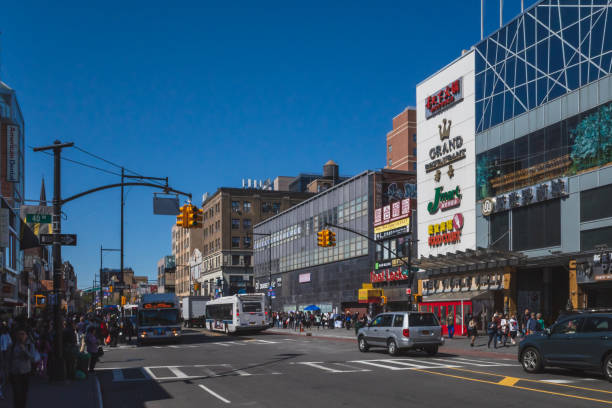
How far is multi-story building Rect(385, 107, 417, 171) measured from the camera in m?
106

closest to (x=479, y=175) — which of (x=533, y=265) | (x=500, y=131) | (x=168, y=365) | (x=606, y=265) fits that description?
(x=500, y=131)

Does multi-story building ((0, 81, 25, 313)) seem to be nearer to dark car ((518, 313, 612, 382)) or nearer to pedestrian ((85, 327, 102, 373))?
pedestrian ((85, 327, 102, 373))

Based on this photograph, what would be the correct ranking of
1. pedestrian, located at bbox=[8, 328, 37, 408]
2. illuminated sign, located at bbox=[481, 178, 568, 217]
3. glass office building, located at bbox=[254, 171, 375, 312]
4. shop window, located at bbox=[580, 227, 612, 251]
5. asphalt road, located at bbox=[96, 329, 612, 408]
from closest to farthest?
1. pedestrian, located at bbox=[8, 328, 37, 408]
2. asphalt road, located at bbox=[96, 329, 612, 408]
3. shop window, located at bbox=[580, 227, 612, 251]
4. illuminated sign, located at bbox=[481, 178, 568, 217]
5. glass office building, located at bbox=[254, 171, 375, 312]

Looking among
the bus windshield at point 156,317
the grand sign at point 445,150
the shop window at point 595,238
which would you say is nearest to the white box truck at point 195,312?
the bus windshield at point 156,317

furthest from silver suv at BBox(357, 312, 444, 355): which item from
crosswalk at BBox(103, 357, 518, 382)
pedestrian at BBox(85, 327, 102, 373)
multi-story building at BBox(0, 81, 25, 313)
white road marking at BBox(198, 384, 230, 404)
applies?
multi-story building at BBox(0, 81, 25, 313)

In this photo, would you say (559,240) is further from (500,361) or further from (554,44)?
(500,361)

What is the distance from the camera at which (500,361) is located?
937 inches

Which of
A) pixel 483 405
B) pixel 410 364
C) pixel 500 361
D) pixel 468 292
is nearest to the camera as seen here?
pixel 483 405

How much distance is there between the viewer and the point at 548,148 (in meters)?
36.1

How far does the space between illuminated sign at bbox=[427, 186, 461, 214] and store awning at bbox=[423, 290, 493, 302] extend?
6.24m

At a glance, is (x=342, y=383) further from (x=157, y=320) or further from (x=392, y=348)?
(x=157, y=320)

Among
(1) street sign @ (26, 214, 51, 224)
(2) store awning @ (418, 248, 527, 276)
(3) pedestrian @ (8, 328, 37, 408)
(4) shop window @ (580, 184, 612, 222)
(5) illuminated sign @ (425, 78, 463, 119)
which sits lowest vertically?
(3) pedestrian @ (8, 328, 37, 408)

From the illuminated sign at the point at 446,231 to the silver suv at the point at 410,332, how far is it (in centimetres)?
1970

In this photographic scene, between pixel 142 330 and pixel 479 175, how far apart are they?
77.9 feet
